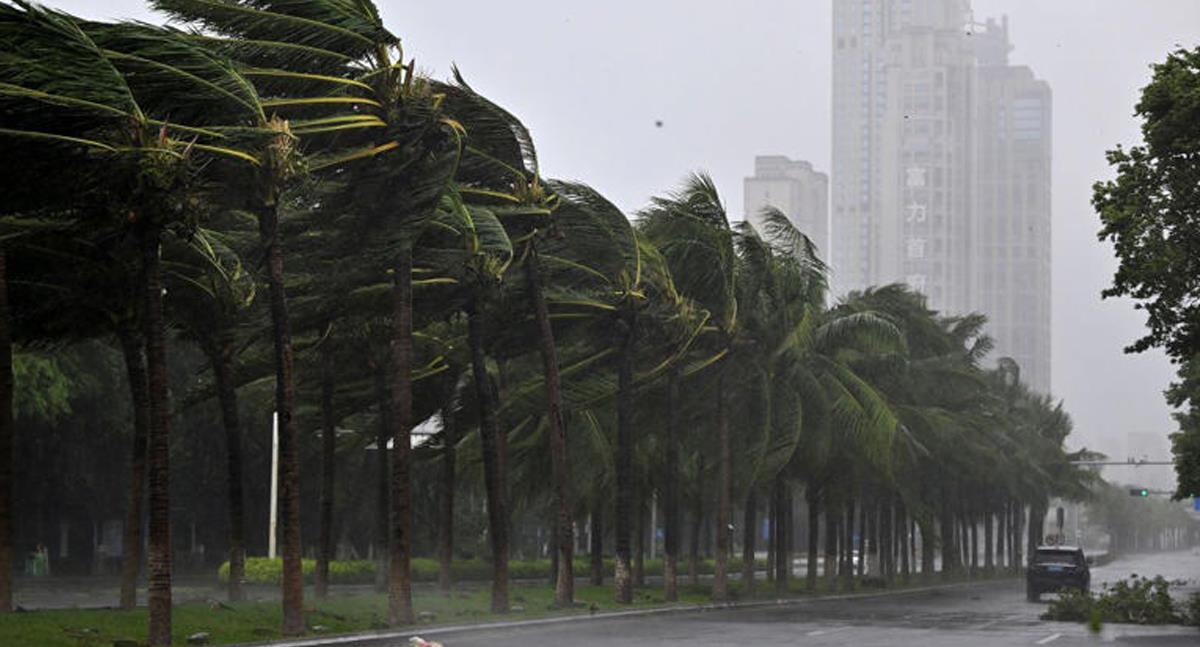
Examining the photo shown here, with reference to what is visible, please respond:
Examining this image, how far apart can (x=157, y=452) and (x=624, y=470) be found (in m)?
19.7

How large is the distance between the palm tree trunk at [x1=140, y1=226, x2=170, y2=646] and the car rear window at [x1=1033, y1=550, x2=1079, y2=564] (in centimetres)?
3551

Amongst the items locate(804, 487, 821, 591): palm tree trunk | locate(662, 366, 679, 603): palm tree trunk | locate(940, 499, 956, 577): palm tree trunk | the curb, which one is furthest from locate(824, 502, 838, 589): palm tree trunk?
locate(662, 366, 679, 603): palm tree trunk

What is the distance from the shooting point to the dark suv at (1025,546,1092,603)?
5184 cm

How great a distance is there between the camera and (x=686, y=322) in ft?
141

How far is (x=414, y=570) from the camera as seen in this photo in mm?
60938

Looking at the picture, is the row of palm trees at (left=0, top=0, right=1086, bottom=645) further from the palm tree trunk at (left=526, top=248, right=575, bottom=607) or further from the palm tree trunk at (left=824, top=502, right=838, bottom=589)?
the palm tree trunk at (left=824, top=502, right=838, bottom=589)

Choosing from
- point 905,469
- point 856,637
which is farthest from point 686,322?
point 905,469

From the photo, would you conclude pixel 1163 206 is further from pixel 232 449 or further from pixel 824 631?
pixel 232 449

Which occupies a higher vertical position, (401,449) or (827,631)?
(401,449)

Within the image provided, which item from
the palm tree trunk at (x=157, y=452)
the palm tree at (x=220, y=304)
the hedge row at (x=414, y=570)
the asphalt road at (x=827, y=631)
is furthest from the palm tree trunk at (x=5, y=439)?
the hedge row at (x=414, y=570)

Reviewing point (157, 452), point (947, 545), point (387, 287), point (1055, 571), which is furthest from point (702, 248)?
point (947, 545)

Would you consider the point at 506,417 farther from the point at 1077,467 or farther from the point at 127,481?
the point at 1077,467

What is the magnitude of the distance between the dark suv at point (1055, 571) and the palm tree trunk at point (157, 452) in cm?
3461

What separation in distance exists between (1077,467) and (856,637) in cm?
8118
